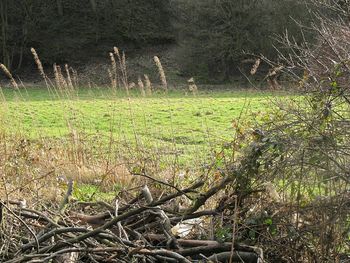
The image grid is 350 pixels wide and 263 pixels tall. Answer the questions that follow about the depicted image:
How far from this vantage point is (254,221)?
4098 millimetres

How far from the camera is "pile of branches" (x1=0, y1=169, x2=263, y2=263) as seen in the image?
3934 mm

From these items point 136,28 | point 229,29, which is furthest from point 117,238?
point 136,28

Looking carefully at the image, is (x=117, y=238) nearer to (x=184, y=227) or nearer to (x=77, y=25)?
(x=184, y=227)

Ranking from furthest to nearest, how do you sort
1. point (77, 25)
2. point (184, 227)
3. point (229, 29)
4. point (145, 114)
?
point (77, 25) → point (229, 29) → point (145, 114) → point (184, 227)

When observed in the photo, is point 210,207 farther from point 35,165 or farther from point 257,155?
point 35,165

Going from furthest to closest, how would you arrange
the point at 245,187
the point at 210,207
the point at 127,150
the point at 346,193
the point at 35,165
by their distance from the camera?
the point at 127,150
the point at 35,165
the point at 210,207
the point at 245,187
the point at 346,193

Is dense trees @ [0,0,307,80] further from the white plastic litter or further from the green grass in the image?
the white plastic litter

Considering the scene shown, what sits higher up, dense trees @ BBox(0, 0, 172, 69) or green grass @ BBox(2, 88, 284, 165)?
dense trees @ BBox(0, 0, 172, 69)

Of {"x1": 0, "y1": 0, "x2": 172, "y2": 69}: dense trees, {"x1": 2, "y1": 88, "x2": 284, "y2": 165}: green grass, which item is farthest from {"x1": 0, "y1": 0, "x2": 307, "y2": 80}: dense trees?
{"x1": 2, "y1": 88, "x2": 284, "y2": 165}: green grass

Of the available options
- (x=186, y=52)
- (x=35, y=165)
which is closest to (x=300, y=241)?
(x=35, y=165)

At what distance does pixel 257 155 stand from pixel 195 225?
2.35 ft

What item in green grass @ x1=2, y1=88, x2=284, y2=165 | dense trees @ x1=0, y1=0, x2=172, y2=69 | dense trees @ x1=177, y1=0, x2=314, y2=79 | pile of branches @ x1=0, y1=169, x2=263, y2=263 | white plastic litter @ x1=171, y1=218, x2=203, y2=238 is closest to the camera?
pile of branches @ x1=0, y1=169, x2=263, y2=263

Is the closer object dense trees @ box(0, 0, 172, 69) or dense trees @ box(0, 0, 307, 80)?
dense trees @ box(0, 0, 307, 80)

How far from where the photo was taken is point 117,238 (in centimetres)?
394
